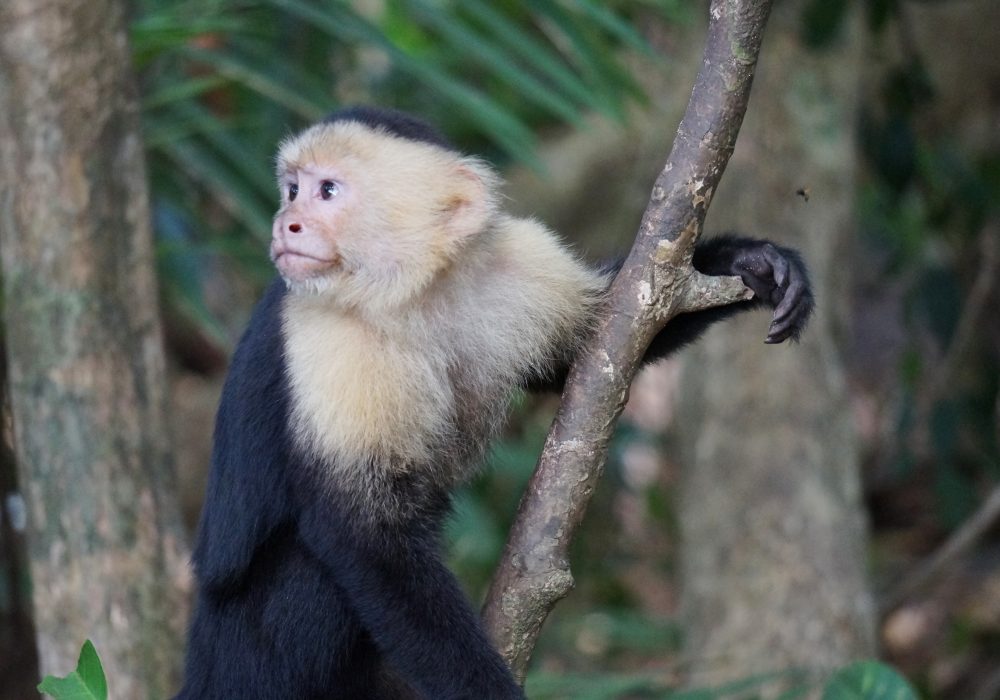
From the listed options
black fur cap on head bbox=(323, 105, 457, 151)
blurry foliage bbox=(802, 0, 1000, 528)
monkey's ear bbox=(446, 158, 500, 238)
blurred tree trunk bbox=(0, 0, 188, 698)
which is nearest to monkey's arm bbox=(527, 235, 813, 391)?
monkey's ear bbox=(446, 158, 500, 238)

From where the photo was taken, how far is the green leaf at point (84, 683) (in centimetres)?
166

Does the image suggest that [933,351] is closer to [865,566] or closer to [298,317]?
[865,566]

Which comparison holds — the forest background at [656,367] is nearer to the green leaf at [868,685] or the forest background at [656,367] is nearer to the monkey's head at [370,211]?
the green leaf at [868,685]

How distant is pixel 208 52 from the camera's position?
3.28 meters

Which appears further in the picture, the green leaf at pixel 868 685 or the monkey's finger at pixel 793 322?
the green leaf at pixel 868 685

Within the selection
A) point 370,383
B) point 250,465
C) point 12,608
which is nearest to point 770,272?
point 370,383

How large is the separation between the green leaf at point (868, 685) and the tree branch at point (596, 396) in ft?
2.55

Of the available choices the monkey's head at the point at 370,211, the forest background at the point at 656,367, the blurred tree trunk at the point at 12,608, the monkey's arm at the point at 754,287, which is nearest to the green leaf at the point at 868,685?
the forest background at the point at 656,367

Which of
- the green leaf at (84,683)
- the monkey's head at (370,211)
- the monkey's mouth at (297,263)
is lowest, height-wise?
the green leaf at (84,683)

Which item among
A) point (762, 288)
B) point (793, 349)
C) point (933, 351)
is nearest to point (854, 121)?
point (793, 349)

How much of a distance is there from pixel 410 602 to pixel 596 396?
0.44m

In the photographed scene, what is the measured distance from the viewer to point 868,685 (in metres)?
2.54

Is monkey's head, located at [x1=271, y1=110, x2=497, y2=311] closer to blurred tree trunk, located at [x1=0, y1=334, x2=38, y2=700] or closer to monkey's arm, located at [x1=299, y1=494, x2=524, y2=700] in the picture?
monkey's arm, located at [x1=299, y1=494, x2=524, y2=700]

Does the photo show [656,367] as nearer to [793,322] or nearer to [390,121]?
[793,322]
